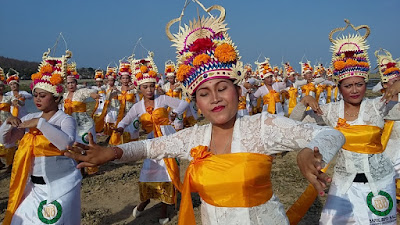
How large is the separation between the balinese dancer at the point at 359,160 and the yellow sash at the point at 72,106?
6.69 metres

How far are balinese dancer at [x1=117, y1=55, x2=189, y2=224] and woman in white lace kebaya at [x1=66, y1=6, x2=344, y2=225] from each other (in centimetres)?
252

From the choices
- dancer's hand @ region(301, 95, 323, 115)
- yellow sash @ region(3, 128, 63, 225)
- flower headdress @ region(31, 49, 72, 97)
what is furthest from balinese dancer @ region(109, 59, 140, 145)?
dancer's hand @ region(301, 95, 323, 115)

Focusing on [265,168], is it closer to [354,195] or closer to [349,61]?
[354,195]

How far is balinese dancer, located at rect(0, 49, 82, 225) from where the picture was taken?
359cm

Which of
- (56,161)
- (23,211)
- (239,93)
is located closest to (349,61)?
(239,93)

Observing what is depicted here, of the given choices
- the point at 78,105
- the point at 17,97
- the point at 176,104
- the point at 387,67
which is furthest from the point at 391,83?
the point at 17,97

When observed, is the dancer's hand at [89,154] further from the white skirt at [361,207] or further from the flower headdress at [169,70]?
the flower headdress at [169,70]

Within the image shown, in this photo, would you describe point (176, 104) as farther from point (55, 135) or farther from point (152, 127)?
point (55, 135)

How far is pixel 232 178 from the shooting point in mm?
2092

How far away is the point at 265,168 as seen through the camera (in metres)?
2.16


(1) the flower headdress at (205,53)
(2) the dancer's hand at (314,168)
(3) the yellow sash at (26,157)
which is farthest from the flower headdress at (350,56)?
(3) the yellow sash at (26,157)

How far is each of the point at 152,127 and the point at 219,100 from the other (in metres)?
3.81

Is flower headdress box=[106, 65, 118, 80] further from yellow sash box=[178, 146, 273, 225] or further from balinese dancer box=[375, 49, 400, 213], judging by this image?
yellow sash box=[178, 146, 273, 225]

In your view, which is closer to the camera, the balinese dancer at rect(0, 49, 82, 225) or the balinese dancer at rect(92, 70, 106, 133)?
the balinese dancer at rect(0, 49, 82, 225)
